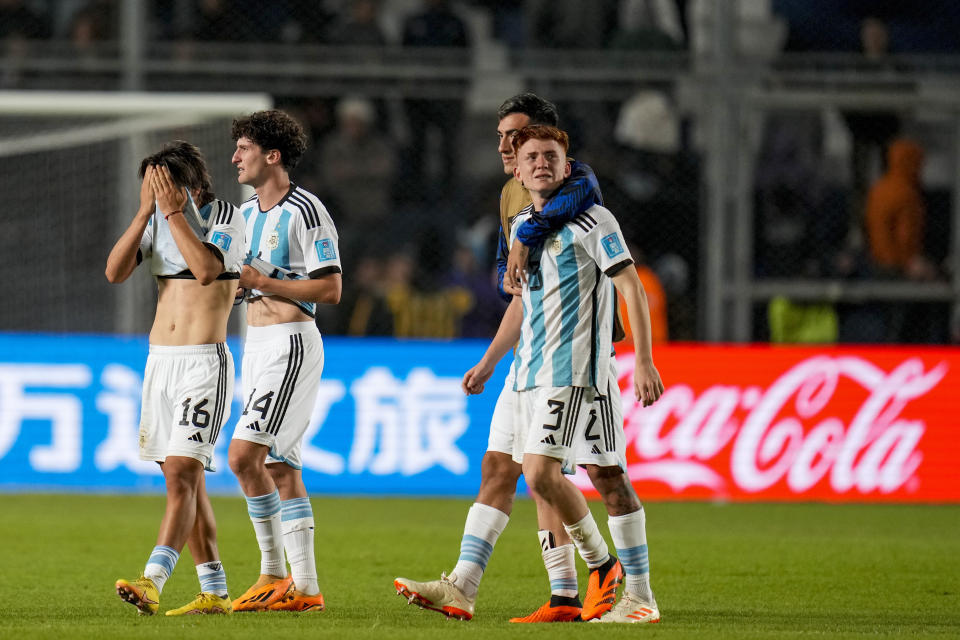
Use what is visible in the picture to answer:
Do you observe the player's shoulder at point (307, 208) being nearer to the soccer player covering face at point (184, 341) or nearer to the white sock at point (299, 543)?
the soccer player covering face at point (184, 341)

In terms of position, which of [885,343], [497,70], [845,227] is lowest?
[885,343]

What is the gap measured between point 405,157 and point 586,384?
8297 mm

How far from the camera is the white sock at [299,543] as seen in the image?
619 cm

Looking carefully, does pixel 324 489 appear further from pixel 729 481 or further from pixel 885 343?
pixel 885 343

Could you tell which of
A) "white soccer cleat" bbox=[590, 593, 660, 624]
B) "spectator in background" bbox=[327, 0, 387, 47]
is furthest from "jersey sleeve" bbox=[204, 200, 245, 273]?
"spectator in background" bbox=[327, 0, 387, 47]

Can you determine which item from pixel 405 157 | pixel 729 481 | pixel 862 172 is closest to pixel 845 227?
pixel 862 172

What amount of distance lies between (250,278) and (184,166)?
1.61ft

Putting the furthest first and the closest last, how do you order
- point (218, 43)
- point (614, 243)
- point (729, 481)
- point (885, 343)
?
point (218, 43) < point (885, 343) < point (729, 481) < point (614, 243)

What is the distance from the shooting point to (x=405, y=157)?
45.1ft

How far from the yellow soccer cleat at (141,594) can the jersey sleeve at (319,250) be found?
4.37 feet

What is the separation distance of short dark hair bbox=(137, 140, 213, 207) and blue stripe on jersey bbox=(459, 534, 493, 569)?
5.34 feet

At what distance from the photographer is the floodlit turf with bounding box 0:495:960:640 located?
5.65 meters

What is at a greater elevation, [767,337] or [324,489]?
[767,337]

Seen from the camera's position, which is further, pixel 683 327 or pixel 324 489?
pixel 683 327
